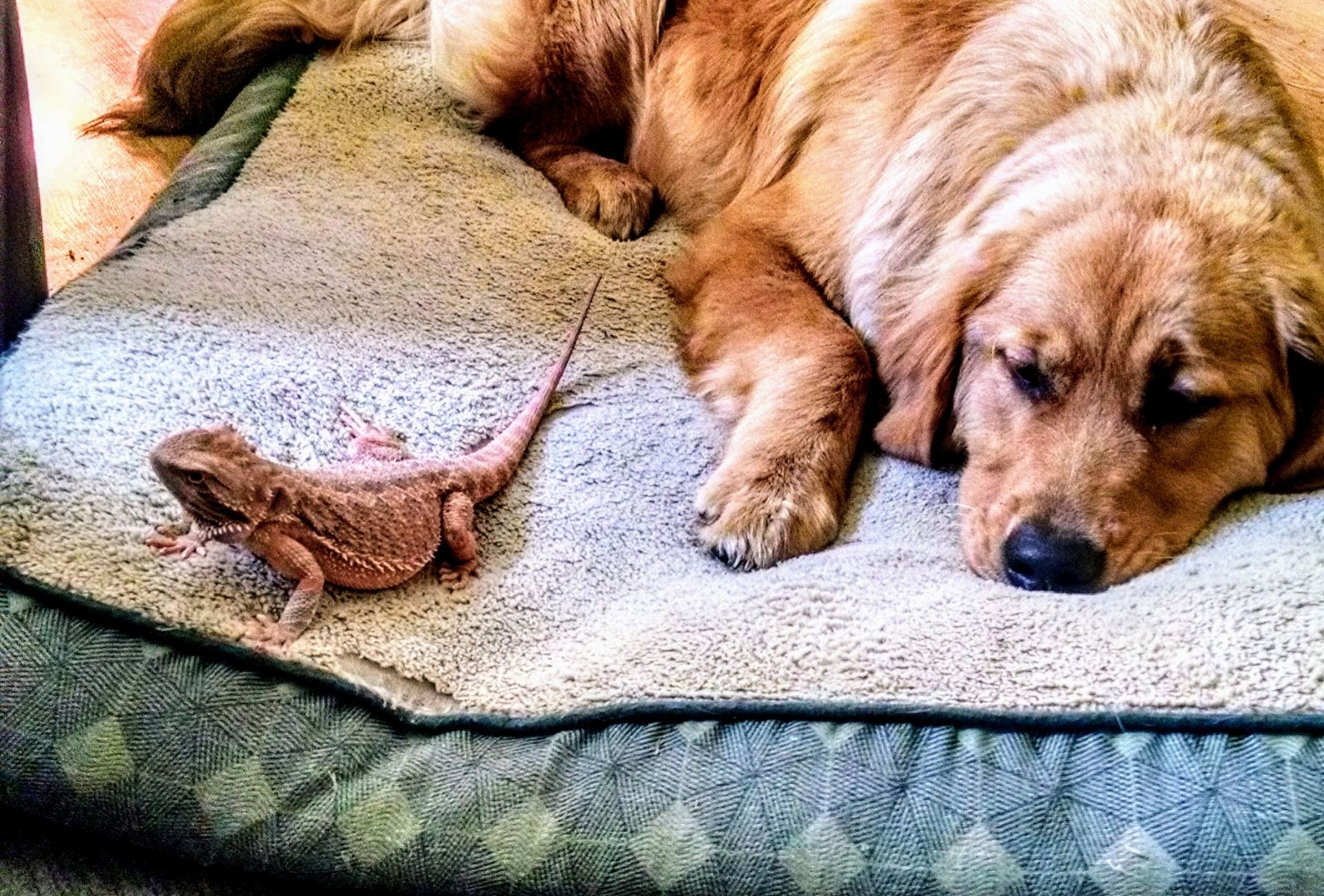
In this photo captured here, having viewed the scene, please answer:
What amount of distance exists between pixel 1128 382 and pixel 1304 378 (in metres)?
0.33

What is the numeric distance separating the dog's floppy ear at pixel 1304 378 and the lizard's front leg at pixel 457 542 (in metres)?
1.23

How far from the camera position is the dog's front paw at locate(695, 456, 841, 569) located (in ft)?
5.83

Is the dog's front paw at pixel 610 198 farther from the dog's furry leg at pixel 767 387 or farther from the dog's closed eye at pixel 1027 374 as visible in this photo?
the dog's closed eye at pixel 1027 374

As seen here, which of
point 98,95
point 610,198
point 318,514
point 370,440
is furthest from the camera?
point 98,95

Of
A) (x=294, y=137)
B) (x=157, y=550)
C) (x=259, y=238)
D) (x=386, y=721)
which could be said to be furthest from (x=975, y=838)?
(x=294, y=137)

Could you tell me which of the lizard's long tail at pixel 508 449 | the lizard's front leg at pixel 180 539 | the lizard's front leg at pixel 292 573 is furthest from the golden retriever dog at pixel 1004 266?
the lizard's front leg at pixel 180 539

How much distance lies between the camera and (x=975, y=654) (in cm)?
143

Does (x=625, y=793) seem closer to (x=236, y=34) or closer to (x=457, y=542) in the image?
(x=457, y=542)

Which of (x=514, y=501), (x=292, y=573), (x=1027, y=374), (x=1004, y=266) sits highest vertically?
(x=1004, y=266)

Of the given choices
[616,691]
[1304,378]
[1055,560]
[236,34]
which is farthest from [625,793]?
[236,34]

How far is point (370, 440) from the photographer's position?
183cm

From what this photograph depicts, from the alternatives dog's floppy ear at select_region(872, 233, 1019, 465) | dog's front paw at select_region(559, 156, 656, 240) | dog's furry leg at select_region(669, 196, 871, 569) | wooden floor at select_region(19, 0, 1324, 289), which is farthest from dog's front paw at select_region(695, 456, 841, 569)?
wooden floor at select_region(19, 0, 1324, 289)

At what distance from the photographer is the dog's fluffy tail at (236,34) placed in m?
2.74

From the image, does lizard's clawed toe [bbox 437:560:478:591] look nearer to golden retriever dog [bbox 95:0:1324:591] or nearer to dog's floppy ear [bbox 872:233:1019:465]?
golden retriever dog [bbox 95:0:1324:591]
